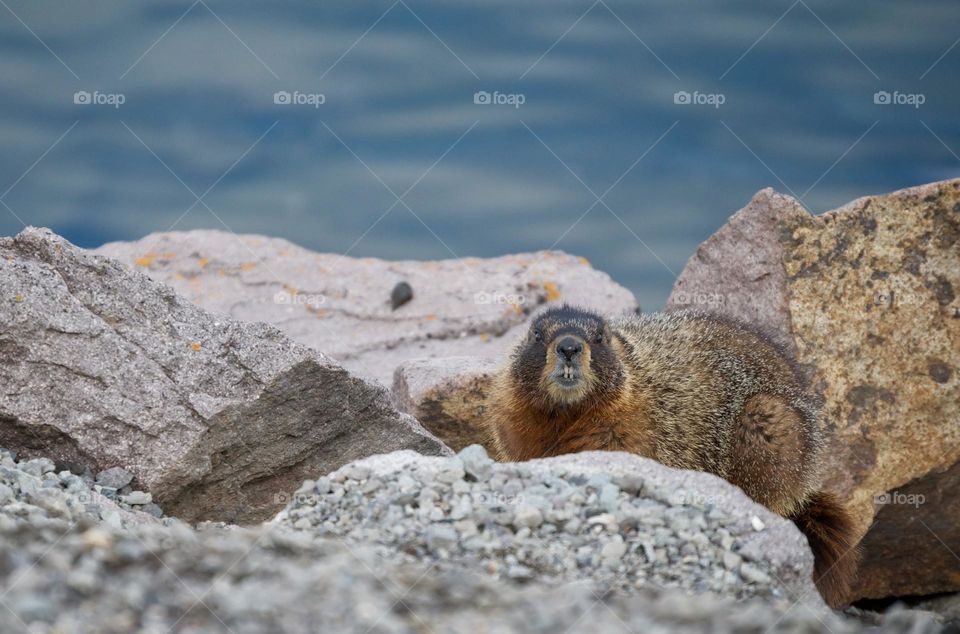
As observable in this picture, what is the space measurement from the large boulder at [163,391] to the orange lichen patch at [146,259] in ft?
28.9

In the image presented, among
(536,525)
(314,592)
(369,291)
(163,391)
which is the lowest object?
(314,592)

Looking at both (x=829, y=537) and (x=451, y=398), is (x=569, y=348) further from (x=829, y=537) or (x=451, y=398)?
(x=451, y=398)

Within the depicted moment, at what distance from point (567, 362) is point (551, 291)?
810cm

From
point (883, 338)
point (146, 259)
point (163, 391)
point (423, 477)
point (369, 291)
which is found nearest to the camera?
point (423, 477)

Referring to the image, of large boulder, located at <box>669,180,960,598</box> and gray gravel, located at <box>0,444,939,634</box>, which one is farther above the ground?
large boulder, located at <box>669,180,960,598</box>

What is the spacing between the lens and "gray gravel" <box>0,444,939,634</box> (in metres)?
4.93

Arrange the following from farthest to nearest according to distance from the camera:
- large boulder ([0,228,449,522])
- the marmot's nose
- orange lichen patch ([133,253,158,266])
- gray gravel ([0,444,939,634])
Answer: orange lichen patch ([133,253,158,266])
the marmot's nose
large boulder ([0,228,449,522])
gray gravel ([0,444,939,634])

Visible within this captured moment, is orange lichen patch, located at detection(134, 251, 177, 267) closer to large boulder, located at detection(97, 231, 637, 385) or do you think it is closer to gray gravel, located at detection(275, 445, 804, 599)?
large boulder, located at detection(97, 231, 637, 385)

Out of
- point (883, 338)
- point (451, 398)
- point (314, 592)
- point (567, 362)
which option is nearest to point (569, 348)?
point (567, 362)

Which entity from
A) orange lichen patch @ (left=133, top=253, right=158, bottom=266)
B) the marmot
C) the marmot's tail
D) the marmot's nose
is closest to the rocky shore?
the marmot's tail

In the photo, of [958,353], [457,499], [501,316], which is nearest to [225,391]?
[457,499]

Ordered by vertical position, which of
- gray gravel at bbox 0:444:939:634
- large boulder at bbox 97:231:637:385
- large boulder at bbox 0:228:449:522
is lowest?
gray gravel at bbox 0:444:939:634

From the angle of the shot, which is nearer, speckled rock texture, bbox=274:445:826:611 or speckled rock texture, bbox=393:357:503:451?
speckled rock texture, bbox=274:445:826:611

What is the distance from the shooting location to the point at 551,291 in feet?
55.4
